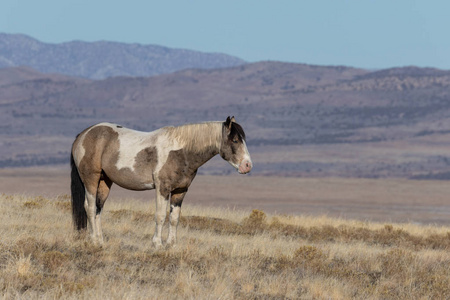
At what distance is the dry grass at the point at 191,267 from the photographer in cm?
927

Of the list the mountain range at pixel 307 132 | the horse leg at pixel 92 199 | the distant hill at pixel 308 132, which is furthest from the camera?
the distant hill at pixel 308 132

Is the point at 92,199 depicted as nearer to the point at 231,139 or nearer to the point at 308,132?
the point at 231,139

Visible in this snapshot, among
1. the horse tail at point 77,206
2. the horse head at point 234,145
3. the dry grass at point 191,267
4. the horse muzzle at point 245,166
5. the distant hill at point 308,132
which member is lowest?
the distant hill at point 308,132

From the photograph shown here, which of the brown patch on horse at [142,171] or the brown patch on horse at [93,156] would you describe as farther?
the brown patch on horse at [93,156]

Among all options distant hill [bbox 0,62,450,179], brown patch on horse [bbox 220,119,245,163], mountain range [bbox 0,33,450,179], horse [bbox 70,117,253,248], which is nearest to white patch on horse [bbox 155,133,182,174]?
horse [bbox 70,117,253,248]

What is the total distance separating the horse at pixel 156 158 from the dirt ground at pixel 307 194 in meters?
39.5

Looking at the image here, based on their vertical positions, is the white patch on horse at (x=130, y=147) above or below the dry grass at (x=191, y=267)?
above

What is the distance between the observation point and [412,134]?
159750 millimetres

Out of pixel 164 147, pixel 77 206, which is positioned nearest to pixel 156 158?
pixel 164 147

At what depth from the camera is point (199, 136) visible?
470 inches

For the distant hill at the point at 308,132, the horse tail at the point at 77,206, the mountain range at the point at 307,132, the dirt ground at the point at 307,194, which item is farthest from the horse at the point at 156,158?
the distant hill at the point at 308,132

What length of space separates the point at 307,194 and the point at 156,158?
61.5 m

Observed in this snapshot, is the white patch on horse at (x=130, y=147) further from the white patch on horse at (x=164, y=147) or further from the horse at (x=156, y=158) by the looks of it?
the white patch on horse at (x=164, y=147)

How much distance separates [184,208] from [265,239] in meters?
6.54
